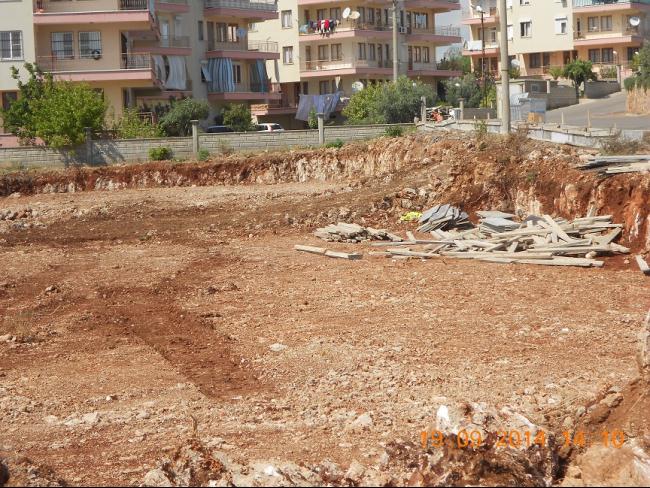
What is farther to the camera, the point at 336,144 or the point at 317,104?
the point at 317,104

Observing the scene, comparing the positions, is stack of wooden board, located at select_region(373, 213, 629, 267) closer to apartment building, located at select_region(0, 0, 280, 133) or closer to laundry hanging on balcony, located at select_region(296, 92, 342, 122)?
apartment building, located at select_region(0, 0, 280, 133)

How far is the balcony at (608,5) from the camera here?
80.9m

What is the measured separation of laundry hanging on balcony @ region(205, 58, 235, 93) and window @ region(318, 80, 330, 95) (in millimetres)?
10070

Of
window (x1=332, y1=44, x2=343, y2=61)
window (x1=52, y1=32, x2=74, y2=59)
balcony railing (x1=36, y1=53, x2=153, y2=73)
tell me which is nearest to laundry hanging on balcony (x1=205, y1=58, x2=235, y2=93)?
window (x1=332, y1=44, x2=343, y2=61)

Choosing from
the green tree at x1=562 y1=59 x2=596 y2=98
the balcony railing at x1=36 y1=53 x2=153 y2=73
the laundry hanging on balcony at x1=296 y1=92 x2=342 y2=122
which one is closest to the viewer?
the balcony railing at x1=36 y1=53 x2=153 y2=73

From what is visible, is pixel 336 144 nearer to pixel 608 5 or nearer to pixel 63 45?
pixel 63 45

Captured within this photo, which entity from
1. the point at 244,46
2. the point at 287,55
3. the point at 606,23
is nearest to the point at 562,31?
the point at 606,23

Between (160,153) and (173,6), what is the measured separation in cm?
2001

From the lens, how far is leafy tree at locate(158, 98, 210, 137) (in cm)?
5506

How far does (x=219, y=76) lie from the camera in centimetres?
6681

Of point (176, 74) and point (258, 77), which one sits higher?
point (258, 77)

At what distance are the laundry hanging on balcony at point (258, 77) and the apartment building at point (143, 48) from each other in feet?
0.21

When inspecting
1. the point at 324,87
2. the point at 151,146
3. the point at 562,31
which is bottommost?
the point at 151,146
